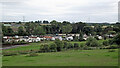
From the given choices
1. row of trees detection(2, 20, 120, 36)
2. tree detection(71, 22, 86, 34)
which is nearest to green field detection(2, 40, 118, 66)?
row of trees detection(2, 20, 120, 36)

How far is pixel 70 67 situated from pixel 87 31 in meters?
65.9

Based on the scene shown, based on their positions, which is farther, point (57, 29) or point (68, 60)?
point (57, 29)

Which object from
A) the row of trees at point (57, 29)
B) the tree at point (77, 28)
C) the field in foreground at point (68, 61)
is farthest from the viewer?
the tree at point (77, 28)

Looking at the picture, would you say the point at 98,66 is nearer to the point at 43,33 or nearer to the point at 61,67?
the point at 61,67

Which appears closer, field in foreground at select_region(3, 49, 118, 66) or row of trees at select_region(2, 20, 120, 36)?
field in foreground at select_region(3, 49, 118, 66)

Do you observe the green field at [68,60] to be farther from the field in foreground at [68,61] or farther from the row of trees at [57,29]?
the row of trees at [57,29]

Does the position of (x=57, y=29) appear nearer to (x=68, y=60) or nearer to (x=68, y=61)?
(x=68, y=60)

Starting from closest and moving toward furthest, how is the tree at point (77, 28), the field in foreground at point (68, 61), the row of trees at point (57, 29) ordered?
1. the field in foreground at point (68, 61)
2. the row of trees at point (57, 29)
3. the tree at point (77, 28)

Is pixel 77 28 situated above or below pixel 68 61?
above

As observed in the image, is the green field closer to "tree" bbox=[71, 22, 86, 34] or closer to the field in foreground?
the field in foreground

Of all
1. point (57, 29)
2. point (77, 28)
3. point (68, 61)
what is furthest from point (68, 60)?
point (77, 28)

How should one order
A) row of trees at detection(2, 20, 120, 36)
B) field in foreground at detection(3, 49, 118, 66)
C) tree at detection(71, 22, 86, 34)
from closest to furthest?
field in foreground at detection(3, 49, 118, 66)
row of trees at detection(2, 20, 120, 36)
tree at detection(71, 22, 86, 34)

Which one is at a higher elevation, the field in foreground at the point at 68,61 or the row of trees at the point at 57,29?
the row of trees at the point at 57,29

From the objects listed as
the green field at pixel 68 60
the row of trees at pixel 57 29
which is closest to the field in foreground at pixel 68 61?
the green field at pixel 68 60
